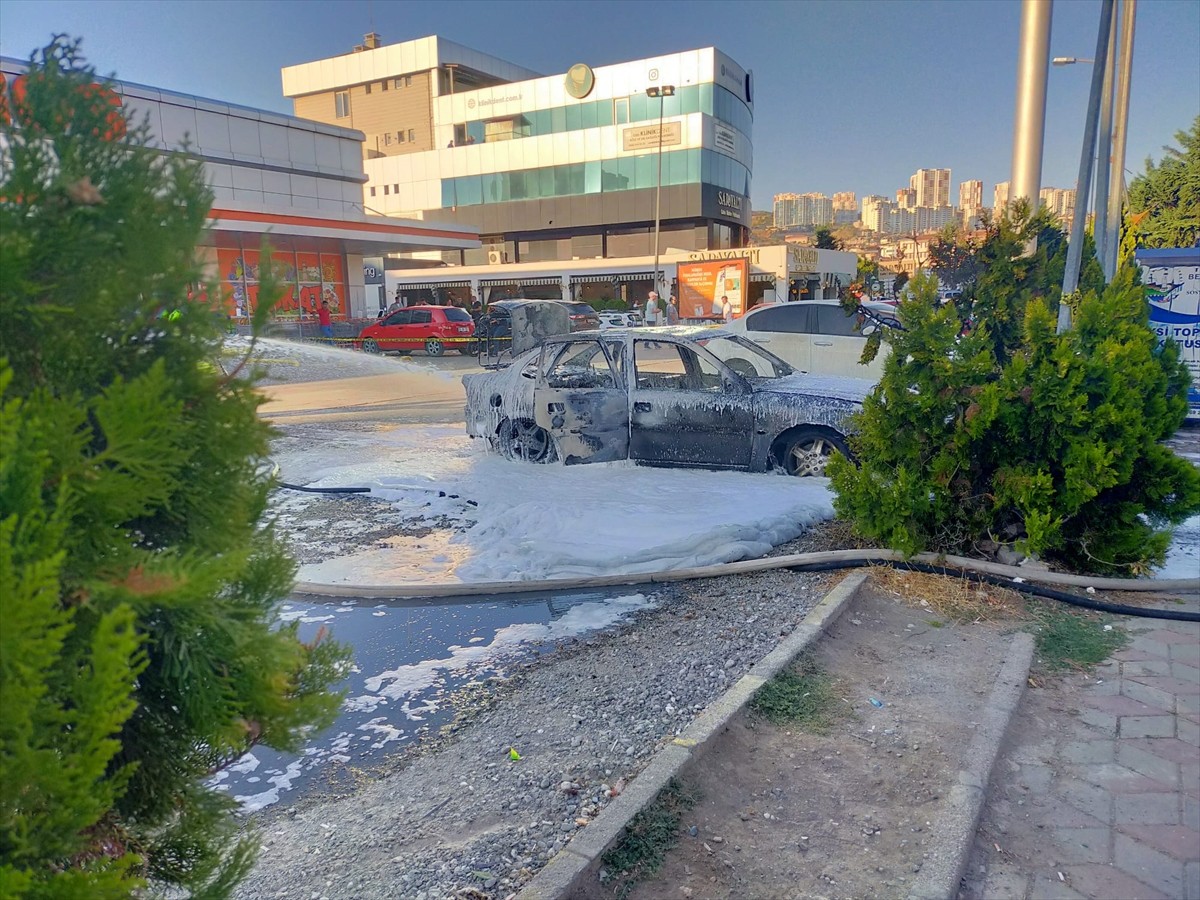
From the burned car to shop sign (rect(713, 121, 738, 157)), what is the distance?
2015 inches

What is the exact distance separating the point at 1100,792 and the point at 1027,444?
104 inches

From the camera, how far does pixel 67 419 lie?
4.74ft

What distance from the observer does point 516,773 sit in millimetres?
3373

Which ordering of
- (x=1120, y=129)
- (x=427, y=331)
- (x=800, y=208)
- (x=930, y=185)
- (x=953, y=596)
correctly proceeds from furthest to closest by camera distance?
1. (x=800, y=208)
2. (x=930, y=185)
3. (x=427, y=331)
4. (x=1120, y=129)
5. (x=953, y=596)

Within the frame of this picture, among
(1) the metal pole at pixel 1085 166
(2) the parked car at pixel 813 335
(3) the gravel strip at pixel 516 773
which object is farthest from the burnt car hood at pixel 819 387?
(2) the parked car at pixel 813 335

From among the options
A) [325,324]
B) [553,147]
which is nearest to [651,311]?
[325,324]

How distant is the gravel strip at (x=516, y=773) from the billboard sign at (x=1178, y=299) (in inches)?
370

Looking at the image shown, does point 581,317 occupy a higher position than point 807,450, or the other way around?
point 581,317

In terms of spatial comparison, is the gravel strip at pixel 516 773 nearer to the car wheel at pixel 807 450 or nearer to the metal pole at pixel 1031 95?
the car wheel at pixel 807 450

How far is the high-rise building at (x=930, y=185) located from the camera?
527 ft

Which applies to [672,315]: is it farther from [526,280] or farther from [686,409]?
[686,409]

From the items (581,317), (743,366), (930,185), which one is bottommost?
(743,366)

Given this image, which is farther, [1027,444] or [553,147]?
[553,147]

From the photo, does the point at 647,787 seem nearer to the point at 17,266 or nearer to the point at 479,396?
the point at 17,266
